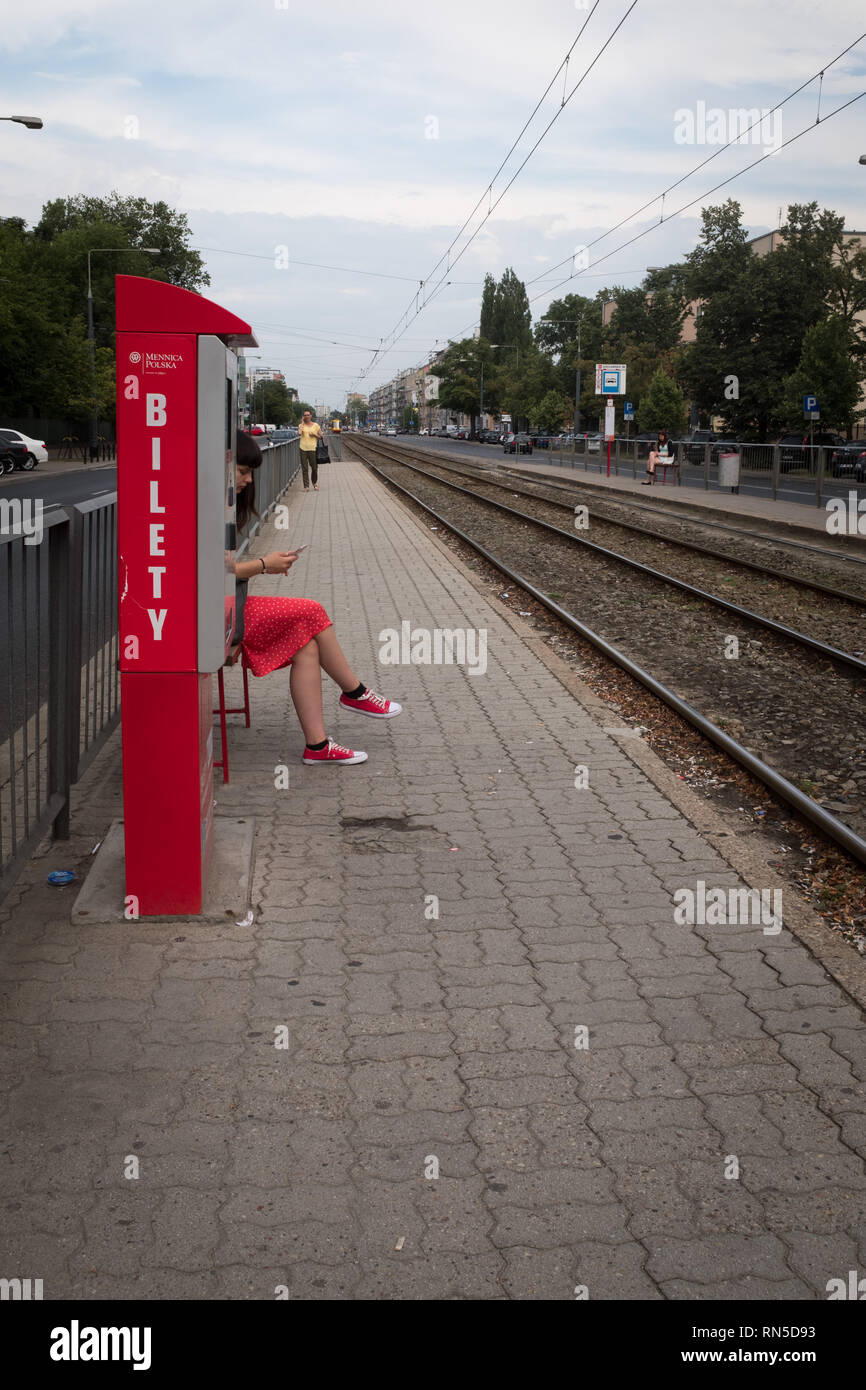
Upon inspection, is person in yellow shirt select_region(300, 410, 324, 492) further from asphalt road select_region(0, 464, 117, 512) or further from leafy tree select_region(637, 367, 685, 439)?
leafy tree select_region(637, 367, 685, 439)

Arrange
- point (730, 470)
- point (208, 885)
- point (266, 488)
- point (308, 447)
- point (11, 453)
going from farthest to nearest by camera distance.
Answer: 1. point (11, 453)
2. point (730, 470)
3. point (308, 447)
4. point (266, 488)
5. point (208, 885)

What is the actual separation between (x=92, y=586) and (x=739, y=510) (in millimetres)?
22882

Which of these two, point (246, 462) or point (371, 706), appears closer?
point (246, 462)

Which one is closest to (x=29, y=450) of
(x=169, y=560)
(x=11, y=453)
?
(x=11, y=453)

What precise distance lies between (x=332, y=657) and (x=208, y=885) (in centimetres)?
196

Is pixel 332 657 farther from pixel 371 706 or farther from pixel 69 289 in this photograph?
pixel 69 289

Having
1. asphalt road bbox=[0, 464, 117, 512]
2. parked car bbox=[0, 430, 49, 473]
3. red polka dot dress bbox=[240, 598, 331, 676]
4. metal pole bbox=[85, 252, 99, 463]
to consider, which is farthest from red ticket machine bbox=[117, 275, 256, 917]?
metal pole bbox=[85, 252, 99, 463]

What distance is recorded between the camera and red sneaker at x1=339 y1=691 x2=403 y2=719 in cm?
663

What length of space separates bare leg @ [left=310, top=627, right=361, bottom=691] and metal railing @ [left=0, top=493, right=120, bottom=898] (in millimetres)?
1008

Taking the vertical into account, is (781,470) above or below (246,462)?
above

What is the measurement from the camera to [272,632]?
589 cm

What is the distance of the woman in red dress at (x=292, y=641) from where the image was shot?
5.67m

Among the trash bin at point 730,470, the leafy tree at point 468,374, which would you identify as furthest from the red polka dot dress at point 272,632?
the leafy tree at point 468,374

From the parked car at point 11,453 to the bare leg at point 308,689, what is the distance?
3858cm
